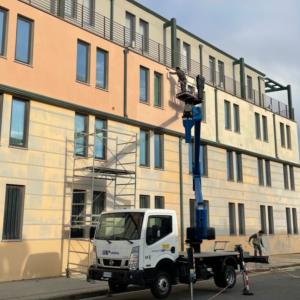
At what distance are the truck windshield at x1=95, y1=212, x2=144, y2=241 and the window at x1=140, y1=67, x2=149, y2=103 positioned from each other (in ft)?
35.7

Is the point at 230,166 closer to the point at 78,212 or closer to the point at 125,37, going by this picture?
the point at 125,37

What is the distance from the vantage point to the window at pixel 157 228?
12.7 m

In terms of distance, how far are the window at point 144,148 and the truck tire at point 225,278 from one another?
883 cm

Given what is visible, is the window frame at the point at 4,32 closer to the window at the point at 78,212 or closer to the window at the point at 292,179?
the window at the point at 78,212

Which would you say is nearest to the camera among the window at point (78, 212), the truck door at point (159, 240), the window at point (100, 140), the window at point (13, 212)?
the truck door at point (159, 240)

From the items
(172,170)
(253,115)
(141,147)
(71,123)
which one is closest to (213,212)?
(172,170)

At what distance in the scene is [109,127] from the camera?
68.3ft

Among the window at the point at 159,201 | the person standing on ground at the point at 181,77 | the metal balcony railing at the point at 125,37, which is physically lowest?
the window at the point at 159,201

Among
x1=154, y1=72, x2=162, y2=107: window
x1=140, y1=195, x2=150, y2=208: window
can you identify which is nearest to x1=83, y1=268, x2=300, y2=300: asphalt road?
x1=140, y1=195, x2=150, y2=208: window

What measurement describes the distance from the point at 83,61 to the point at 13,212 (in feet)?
25.1

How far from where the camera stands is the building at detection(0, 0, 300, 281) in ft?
55.9

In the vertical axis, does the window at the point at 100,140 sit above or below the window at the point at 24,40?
below

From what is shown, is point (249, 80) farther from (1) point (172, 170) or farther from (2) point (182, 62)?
(1) point (172, 170)

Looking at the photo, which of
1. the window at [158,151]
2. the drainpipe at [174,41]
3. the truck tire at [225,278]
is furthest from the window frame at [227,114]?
the truck tire at [225,278]
